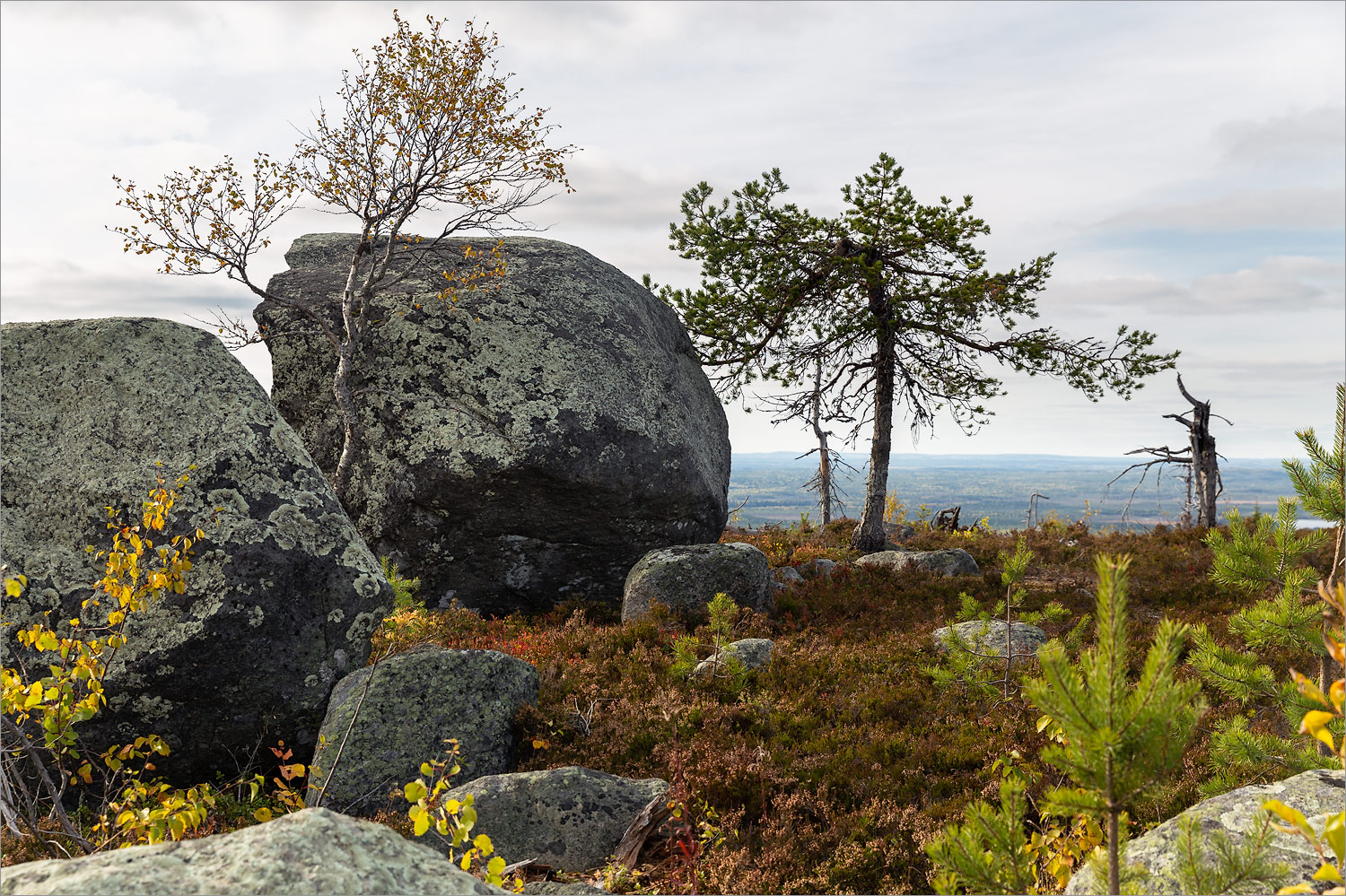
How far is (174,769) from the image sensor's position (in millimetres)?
6992

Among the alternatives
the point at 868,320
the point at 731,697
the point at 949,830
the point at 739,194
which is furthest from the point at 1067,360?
the point at 949,830

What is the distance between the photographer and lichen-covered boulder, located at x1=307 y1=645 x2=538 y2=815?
6.60 m

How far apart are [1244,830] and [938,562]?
12089 millimetres

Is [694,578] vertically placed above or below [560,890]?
above

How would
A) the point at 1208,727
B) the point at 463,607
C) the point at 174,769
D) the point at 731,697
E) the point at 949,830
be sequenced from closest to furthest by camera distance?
the point at 949,830, the point at 174,769, the point at 1208,727, the point at 731,697, the point at 463,607

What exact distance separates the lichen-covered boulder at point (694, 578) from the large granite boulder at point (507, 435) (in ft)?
3.94

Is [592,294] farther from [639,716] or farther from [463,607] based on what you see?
[639,716]

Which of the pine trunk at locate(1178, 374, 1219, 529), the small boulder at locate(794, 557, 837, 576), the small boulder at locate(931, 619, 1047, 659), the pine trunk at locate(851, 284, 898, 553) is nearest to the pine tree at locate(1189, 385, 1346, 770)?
the small boulder at locate(931, 619, 1047, 659)

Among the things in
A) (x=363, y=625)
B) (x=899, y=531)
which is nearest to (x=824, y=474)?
(x=899, y=531)

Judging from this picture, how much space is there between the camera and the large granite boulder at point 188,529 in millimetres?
6676

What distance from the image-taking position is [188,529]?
22.7 ft

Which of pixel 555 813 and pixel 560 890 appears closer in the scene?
pixel 560 890

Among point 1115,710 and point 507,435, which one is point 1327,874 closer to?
point 1115,710

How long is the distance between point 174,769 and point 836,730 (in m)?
5.90
